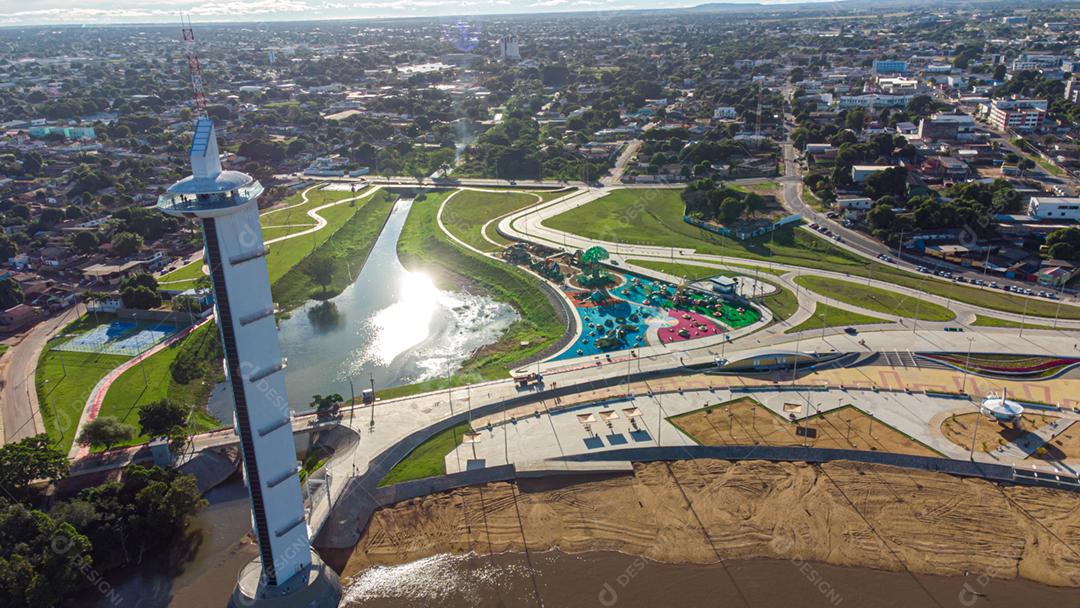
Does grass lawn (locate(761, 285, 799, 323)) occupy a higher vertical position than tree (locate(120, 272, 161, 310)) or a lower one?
lower

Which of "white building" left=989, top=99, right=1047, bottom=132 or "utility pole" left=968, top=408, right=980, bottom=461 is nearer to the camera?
"utility pole" left=968, top=408, right=980, bottom=461

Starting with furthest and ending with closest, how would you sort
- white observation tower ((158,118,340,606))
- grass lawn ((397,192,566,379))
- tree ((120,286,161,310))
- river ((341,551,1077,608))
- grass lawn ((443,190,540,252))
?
grass lawn ((443,190,540,252))
tree ((120,286,161,310))
grass lawn ((397,192,566,379))
river ((341,551,1077,608))
white observation tower ((158,118,340,606))

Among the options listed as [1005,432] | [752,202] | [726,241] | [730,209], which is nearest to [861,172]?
[752,202]

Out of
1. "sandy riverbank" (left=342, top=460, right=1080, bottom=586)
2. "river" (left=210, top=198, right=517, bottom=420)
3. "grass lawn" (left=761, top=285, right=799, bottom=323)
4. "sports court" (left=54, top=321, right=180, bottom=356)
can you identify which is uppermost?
"sports court" (left=54, top=321, right=180, bottom=356)

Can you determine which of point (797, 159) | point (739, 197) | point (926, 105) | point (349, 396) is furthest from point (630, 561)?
point (926, 105)

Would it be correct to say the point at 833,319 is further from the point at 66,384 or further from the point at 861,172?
the point at 66,384

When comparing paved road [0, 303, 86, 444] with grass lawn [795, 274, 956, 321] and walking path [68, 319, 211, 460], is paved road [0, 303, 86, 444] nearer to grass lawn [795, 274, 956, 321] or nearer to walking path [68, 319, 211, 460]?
walking path [68, 319, 211, 460]

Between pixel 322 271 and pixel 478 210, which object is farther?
pixel 478 210

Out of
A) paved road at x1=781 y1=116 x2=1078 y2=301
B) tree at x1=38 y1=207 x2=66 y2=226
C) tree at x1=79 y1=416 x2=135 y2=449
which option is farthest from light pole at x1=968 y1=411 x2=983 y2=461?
tree at x1=38 y1=207 x2=66 y2=226
